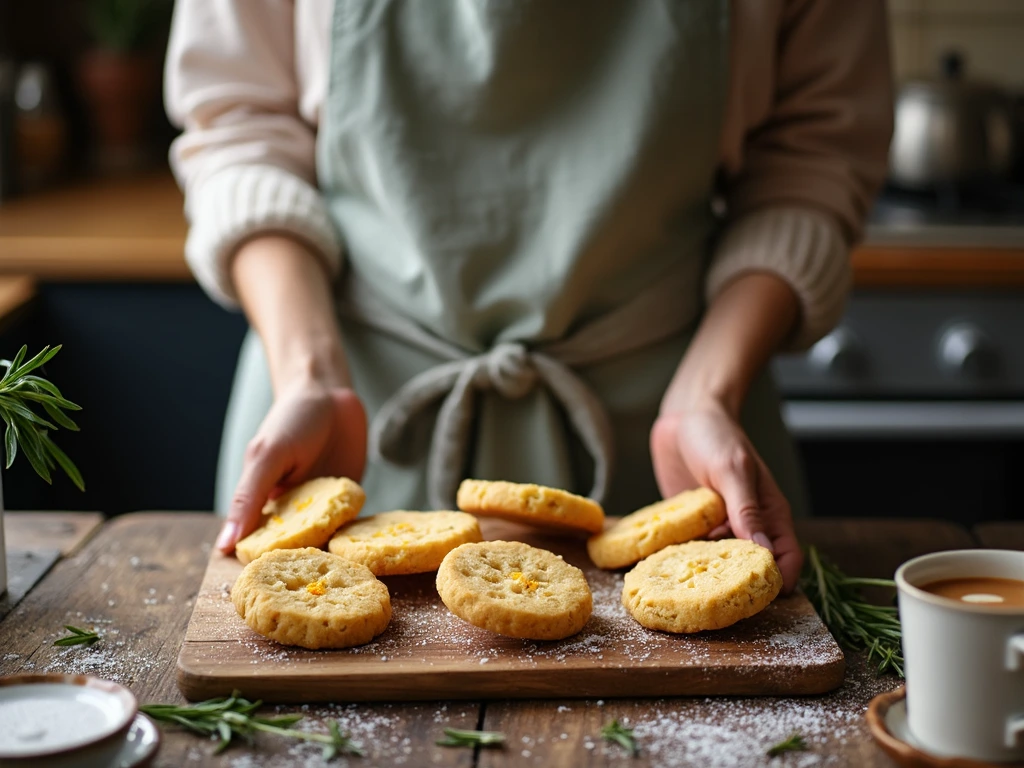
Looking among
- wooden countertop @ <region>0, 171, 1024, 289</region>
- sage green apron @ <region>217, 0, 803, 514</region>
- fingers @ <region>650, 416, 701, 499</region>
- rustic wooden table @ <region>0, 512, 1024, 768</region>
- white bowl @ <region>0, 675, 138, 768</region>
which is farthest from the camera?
wooden countertop @ <region>0, 171, 1024, 289</region>

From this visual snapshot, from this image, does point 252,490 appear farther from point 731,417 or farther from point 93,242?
point 93,242

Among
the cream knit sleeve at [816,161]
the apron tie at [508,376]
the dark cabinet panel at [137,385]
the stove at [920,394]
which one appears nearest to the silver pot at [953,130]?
the stove at [920,394]

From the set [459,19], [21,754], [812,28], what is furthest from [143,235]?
[21,754]

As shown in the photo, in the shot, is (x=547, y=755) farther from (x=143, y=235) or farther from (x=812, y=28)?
A: (x=143, y=235)

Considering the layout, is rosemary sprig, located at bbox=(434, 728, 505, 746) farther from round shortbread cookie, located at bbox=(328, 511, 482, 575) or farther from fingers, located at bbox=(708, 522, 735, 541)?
fingers, located at bbox=(708, 522, 735, 541)

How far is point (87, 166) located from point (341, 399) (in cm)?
211

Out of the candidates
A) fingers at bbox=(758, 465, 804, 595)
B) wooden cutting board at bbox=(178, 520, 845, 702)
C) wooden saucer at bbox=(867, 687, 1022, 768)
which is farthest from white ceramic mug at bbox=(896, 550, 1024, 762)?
fingers at bbox=(758, 465, 804, 595)

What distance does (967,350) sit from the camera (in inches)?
87.8

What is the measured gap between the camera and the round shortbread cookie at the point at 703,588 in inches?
37.7

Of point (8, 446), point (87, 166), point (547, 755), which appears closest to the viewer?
point (547, 755)

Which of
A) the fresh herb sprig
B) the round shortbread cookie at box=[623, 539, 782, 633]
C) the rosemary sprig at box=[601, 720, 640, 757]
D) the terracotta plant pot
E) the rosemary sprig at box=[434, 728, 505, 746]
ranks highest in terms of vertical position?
the terracotta plant pot

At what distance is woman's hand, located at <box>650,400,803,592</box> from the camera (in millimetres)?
1093

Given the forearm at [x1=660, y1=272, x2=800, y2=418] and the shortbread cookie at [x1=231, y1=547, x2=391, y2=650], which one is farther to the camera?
the forearm at [x1=660, y1=272, x2=800, y2=418]

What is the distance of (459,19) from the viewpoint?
140 cm
